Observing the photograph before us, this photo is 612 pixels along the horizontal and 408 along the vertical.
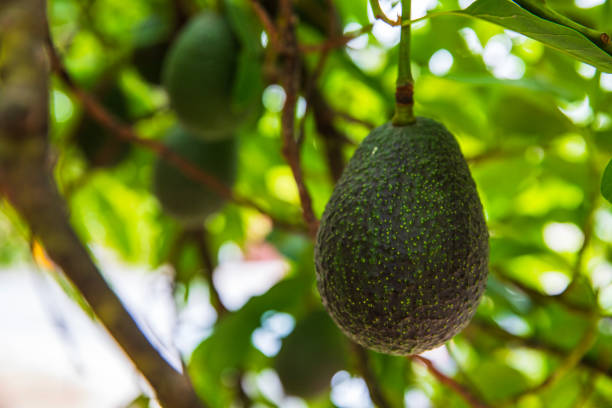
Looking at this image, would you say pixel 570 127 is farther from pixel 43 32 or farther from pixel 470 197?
pixel 43 32

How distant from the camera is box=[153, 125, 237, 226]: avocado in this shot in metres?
1.11

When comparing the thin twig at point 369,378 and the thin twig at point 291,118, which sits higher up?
the thin twig at point 291,118

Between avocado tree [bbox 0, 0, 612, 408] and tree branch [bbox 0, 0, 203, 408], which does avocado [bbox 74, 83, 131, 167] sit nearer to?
avocado tree [bbox 0, 0, 612, 408]

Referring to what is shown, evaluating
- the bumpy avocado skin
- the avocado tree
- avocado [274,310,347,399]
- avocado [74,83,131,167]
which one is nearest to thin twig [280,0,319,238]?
the avocado tree

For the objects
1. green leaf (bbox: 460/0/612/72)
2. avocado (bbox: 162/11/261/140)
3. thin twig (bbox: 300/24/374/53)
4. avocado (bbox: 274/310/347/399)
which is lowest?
avocado (bbox: 274/310/347/399)

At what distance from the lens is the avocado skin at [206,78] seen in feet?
3.03

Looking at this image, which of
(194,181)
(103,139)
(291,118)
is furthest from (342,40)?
(103,139)

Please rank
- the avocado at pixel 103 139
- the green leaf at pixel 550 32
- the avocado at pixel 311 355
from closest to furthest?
the green leaf at pixel 550 32
the avocado at pixel 311 355
the avocado at pixel 103 139

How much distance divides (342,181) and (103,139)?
0.84m

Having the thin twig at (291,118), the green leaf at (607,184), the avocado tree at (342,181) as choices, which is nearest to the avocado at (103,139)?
the avocado tree at (342,181)

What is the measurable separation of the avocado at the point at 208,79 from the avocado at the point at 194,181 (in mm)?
146

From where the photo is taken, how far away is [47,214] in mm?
565

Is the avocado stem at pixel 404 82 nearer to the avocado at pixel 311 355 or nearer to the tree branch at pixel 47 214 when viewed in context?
the tree branch at pixel 47 214

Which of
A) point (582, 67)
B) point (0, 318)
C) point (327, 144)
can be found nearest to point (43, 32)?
point (327, 144)
